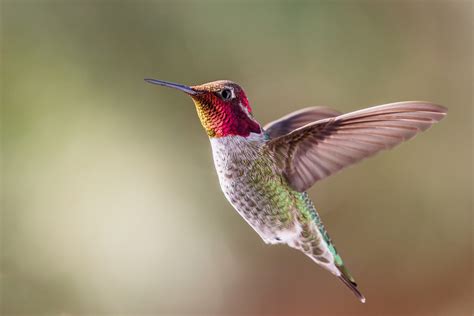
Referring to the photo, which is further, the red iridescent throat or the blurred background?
the blurred background

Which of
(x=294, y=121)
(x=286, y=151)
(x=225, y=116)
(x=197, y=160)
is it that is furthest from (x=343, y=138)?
(x=197, y=160)

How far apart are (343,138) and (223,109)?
0.75 feet

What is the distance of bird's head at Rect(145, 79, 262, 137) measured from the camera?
0.80 metres

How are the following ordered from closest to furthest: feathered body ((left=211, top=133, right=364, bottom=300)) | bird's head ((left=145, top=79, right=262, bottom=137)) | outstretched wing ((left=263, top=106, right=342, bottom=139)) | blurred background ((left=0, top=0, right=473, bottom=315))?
bird's head ((left=145, top=79, right=262, bottom=137))
feathered body ((left=211, top=133, right=364, bottom=300))
outstretched wing ((left=263, top=106, right=342, bottom=139))
blurred background ((left=0, top=0, right=473, bottom=315))

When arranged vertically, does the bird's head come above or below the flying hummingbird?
above

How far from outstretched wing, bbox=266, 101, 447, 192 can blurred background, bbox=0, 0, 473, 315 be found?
8.06 ft

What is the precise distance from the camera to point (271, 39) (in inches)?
142

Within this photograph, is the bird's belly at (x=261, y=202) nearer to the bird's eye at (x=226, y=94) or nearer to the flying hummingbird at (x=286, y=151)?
the flying hummingbird at (x=286, y=151)

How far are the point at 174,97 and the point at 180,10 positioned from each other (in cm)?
52

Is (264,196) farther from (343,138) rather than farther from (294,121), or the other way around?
(294,121)

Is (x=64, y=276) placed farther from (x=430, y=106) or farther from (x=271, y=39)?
(x=430, y=106)

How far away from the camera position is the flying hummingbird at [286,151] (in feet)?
2.78

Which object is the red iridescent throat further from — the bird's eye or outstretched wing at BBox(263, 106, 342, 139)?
outstretched wing at BBox(263, 106, 342, 139)

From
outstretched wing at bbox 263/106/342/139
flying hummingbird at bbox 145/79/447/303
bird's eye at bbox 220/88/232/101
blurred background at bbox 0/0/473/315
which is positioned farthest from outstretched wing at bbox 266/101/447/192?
blurred background at bbox 0/0/473/315
